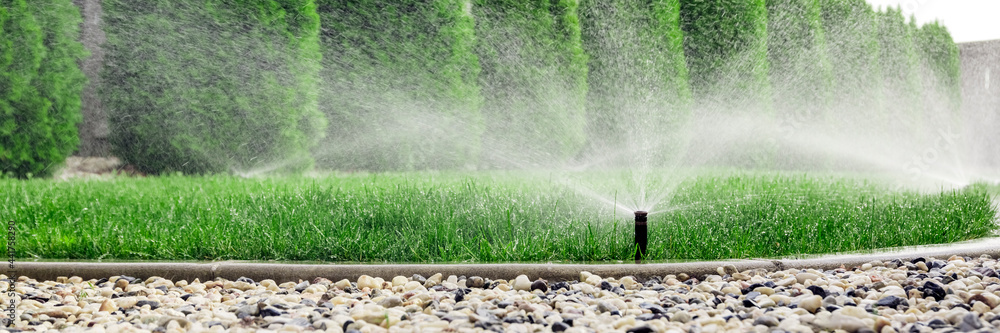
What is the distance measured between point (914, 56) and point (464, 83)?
37.6 feet

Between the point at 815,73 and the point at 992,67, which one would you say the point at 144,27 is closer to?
the point at 815,73

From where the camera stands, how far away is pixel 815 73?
14258 mm

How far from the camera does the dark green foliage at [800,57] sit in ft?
44.7

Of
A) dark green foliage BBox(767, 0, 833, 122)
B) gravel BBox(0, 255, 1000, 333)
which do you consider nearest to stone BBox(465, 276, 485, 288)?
gravel BBox(0, 255, 1000, 333)

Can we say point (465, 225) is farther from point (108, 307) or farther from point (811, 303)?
point (811, 303)

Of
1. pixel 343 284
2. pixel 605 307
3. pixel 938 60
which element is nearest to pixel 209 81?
pixel 343 284

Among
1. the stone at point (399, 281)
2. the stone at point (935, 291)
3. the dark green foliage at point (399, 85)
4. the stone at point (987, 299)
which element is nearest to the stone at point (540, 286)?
the stone at point (399, 281)

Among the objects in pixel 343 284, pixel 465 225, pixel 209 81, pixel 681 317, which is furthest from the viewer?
pixel 209 81

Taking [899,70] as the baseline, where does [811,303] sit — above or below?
below

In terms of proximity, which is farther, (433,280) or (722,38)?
(722,38)

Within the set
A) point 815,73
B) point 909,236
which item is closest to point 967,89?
point 815,73

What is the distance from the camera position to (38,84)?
899 cm

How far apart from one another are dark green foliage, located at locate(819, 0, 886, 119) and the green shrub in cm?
279

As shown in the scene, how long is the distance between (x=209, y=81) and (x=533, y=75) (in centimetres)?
444
